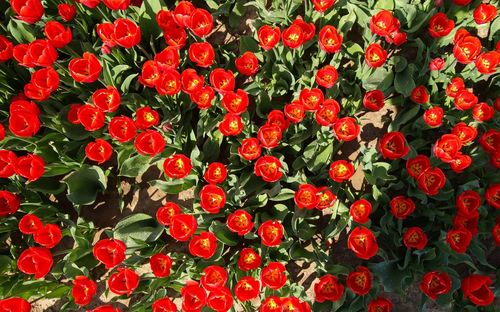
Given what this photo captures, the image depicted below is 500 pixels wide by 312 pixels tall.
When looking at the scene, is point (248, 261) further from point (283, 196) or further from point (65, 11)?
point (65, 11)

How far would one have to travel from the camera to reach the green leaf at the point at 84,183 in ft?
10.6

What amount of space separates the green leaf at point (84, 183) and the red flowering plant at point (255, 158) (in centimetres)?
2

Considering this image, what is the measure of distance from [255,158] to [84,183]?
1465 mm

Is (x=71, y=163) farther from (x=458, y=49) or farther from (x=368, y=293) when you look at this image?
(x=458, y=49)

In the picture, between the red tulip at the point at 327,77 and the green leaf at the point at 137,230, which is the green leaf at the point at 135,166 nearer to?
the green leaf at the point at 137,230

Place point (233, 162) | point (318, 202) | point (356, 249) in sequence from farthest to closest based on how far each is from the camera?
point (233, 162) < point (318, 202) < point (356, 249)

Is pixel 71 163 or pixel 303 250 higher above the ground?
pixel 71 163

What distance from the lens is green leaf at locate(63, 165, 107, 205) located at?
3236 mm

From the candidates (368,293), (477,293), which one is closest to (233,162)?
(368,293)

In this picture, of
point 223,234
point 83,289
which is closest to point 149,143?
point 223,234

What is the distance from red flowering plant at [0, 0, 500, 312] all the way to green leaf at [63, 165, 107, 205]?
0.02 m

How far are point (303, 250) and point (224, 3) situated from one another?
2.31 m

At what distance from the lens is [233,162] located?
10.9 feet

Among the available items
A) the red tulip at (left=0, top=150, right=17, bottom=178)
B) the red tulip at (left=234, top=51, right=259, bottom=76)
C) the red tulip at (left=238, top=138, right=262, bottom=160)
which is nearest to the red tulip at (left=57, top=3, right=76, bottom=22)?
the red tulip at (left=0, top=150, right=17, bottom=178)
